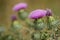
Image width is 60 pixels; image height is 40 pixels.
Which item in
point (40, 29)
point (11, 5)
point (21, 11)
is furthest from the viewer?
point (11, 5)

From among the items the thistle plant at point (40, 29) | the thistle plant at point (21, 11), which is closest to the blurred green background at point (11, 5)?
the thistle plant at point (21, 11)

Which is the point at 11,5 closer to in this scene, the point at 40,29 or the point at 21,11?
the point at 21,11

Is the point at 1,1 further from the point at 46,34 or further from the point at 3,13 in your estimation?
the point at 46,34

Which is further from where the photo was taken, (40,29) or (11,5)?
(11,5)

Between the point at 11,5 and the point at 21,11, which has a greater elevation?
the point at 11,5

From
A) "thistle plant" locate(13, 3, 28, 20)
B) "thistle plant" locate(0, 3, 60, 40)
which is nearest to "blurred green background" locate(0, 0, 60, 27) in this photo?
"thistle plant" locate(13, 3, 28, 20)

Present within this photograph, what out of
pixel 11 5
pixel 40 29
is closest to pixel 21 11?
pixel 40 29

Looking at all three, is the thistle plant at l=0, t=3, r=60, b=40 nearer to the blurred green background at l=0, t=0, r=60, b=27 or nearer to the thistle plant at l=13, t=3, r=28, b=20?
the thistle plant at l=13, t=3, r=28, b=20

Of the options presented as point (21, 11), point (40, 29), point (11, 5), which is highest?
point (11, 5)

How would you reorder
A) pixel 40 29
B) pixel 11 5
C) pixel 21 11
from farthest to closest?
pixel 11 5 → pixel 21 11 → pixel 40 29

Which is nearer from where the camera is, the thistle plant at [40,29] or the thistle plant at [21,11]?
the thistle plant at [40,29]

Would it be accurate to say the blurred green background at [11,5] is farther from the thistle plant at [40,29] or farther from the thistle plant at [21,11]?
the thistle plant at [40,29]

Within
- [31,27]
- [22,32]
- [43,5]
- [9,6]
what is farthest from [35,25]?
[9,6]
